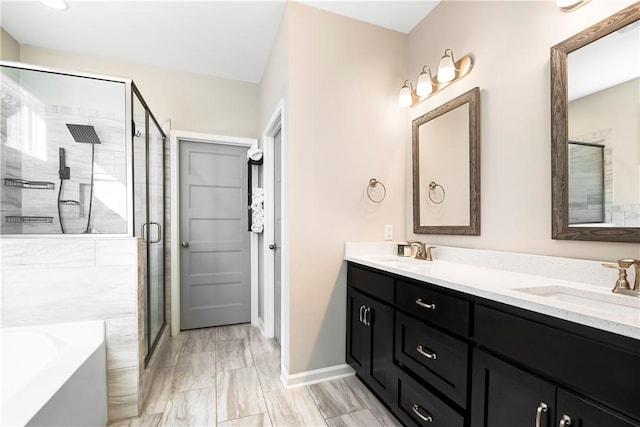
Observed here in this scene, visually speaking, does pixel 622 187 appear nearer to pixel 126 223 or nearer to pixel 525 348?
pixel 525 348

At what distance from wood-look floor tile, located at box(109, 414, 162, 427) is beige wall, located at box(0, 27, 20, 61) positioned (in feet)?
10.1

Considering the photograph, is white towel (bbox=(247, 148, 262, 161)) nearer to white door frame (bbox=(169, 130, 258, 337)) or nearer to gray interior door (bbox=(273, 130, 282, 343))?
gray interior door (bbox=(273, 130, 282, 343))

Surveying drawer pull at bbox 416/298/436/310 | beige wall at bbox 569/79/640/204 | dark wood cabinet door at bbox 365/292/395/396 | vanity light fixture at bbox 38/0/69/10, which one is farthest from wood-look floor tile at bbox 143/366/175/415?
vanity light fixture at bbox 38/0/69/10

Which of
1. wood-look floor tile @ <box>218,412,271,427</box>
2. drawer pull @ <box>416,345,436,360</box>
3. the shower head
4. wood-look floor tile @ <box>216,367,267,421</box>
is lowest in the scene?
wood-look floor tile @ <box>216,367,267,421</box>

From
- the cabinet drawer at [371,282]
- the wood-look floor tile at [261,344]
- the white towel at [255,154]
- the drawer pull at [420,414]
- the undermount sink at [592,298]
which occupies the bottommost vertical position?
the wood-look floor tile at [261,344]

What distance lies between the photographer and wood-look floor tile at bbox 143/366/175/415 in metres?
1.76

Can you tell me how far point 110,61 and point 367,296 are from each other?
131 inches

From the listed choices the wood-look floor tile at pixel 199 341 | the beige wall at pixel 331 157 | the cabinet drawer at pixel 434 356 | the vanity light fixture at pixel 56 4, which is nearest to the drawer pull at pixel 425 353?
the cabinet drawer at pixel 434 356

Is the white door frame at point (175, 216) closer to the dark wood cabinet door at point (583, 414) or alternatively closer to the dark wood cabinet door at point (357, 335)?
the dark wood cabinet door at point (357, 335)

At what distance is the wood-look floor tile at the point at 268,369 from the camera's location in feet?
6.61

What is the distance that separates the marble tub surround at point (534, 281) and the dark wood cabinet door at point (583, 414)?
213 mm

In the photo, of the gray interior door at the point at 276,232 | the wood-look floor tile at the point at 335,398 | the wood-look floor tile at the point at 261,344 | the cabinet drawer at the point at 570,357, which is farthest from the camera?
the gray interior door at the point at 276,232

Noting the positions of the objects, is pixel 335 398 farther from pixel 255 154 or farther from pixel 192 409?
pixel 255 154

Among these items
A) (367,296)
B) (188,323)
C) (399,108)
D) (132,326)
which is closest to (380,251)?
(367,296)
